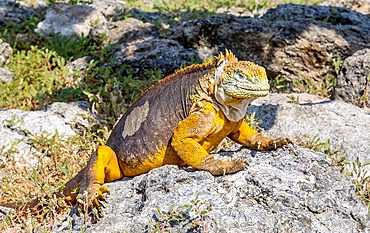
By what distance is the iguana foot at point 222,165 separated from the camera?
3.71 meters

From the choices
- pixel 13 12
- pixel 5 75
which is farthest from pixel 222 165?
pixel 13 12

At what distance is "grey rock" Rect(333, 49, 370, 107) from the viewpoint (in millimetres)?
6914

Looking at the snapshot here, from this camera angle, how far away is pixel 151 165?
413cm

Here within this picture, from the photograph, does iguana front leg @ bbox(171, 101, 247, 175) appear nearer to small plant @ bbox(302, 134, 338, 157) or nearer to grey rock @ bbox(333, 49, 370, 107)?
small plant @ bbox(302, 134, 338, 157)

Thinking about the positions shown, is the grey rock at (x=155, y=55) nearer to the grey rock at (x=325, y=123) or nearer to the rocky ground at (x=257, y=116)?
the rocky ground at (x=257, y=116)

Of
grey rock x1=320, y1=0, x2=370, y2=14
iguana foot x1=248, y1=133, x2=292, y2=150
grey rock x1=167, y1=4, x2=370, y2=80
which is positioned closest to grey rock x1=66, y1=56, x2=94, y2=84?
grey rock x1=167, y1=4, x2=370, y2=80

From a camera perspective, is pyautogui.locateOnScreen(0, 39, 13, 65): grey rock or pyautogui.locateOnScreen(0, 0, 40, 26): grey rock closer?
pyautogui.locateOnScreen(0, 39, 13, 65): grey rock

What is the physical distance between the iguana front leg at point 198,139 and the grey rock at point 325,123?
185cm

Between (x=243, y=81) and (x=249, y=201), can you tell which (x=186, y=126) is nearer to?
(x=243, y=81)

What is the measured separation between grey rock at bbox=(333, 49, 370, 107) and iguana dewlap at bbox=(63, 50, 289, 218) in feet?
10.3

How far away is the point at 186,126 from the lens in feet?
12.7

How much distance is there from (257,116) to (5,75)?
3.74 m

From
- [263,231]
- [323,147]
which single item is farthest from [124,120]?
[323,147]

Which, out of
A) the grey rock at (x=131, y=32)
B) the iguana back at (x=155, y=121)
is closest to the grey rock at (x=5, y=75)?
the grey rock at (x=131, y=32)
